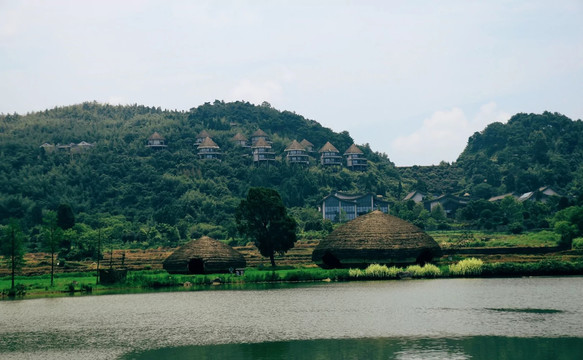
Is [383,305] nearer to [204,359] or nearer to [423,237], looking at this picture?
[204,359]

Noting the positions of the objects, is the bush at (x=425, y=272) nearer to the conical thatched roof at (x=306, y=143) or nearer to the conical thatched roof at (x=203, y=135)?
the conical thatched roof at (x=306, y=143)

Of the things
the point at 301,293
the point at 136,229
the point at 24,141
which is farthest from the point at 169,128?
the point at 301,293

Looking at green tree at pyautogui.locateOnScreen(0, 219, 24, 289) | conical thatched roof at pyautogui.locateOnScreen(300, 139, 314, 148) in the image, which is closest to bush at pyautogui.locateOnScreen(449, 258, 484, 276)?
green tree at pyautogui.locateOnScreen(0, 219, 24, 289)

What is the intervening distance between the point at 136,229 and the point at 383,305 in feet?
270

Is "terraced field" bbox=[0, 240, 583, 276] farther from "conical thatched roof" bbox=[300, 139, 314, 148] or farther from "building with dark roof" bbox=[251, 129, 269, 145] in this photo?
"building with dark roof" bbox=[251, 129, 269, 145]

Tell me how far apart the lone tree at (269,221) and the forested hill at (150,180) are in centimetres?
3810

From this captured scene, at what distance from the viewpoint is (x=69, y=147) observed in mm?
175500

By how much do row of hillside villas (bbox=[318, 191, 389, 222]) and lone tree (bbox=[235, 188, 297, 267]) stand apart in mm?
65632

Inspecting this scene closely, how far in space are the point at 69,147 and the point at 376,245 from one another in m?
124

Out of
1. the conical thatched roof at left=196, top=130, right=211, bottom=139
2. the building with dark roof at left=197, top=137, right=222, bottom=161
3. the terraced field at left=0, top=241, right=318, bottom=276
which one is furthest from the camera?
the conical thatched roof at left=196, top=130, right=211, bottom=139

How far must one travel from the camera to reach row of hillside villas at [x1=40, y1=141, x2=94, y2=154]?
169975mm

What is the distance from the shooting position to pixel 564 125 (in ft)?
613

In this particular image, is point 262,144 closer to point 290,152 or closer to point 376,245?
point 290,152

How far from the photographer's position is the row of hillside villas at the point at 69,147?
558 feet
